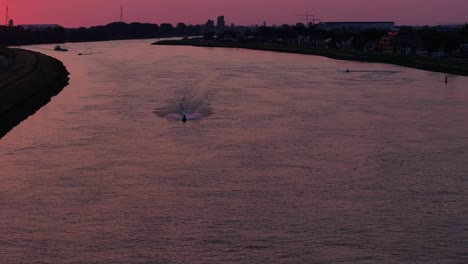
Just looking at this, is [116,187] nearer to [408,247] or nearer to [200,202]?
[200,202]

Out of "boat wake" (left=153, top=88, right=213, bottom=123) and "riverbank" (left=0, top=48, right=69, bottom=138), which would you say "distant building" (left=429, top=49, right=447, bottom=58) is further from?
"boat wake" (left=153, top=88, right=213, bottom=123)

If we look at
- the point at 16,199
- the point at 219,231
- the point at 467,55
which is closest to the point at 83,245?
the point at 219,231

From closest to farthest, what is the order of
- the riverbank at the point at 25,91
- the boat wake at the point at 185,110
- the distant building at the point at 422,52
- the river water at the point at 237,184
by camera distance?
the river water at the point at 237,184
the boat wake at the point at 185,110
the riverbank at the point at 25,91
the distant building at the point at 422,52

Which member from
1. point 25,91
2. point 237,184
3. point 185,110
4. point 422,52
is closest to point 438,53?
point 422,52

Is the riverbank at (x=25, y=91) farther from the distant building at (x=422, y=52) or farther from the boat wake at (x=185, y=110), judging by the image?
the distant building at (x=422, y=52)

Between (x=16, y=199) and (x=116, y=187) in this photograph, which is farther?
(x=116, y=187)

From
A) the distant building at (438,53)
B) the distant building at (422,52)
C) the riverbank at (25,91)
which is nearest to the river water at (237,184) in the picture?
the riverbank at (25,91)

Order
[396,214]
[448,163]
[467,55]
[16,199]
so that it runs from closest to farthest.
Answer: [396,214] → [16,199] → [448,163] → [467,55]

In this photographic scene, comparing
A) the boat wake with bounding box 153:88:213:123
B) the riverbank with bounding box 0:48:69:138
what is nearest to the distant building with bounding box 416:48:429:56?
the riverbank with bounding box 0:48:69:138
